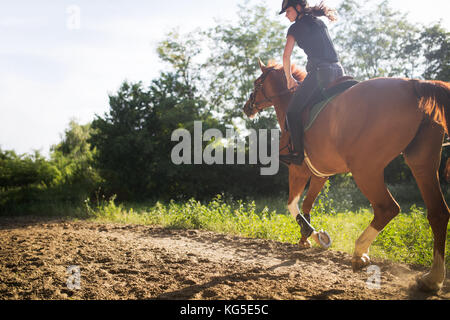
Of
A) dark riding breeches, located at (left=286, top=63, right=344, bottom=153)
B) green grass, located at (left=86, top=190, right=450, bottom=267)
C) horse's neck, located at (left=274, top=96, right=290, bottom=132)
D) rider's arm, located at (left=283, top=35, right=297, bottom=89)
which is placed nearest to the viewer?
dark riding breeches, located at (left=286, top=63, right=344, bottom=153)

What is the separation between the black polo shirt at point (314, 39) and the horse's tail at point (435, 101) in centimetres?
134

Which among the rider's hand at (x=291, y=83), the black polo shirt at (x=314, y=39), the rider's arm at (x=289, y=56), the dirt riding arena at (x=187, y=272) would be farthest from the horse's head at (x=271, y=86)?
the dirt riding arena at (x=187, y=272)

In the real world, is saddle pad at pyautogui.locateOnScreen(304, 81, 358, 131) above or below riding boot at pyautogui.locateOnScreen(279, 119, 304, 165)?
above

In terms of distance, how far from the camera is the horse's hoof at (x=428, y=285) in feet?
10.6

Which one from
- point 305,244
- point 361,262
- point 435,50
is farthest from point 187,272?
point 435,50

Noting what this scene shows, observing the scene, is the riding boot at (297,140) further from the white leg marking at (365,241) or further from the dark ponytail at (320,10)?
A: the dark ponytail at (320,10)

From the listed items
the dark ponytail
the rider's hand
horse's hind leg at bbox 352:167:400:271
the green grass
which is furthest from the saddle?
the green grass

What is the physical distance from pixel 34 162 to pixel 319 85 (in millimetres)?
13979

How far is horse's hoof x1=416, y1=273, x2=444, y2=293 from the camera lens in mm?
3223

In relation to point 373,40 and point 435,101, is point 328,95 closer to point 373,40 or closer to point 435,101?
point 435,101

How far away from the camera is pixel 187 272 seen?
4.14m

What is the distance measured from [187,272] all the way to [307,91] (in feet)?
9.59

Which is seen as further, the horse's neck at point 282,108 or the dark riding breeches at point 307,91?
the horse's neck at point 282,108

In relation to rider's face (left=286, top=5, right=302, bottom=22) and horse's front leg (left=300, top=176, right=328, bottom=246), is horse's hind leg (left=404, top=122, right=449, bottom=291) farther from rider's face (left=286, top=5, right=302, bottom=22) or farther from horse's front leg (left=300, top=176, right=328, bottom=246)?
rider's face (left=286, top=5, right=302, bottom=22)
